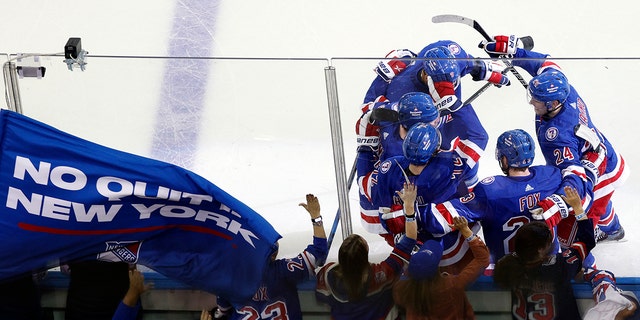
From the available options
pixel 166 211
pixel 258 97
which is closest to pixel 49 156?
pixel 166 211

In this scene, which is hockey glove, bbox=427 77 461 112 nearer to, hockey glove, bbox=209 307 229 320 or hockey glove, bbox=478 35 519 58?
hockey glove, bbox=478 35 519 58

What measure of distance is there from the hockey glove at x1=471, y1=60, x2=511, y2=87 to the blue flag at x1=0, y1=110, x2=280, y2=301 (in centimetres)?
88

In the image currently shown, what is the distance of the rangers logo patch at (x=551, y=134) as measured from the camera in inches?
152

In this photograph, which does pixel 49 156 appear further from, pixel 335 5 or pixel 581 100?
pixel 335 5

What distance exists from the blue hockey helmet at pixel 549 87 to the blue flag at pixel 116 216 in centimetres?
105

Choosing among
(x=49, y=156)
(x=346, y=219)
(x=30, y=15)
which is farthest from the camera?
(x=30, y=15)

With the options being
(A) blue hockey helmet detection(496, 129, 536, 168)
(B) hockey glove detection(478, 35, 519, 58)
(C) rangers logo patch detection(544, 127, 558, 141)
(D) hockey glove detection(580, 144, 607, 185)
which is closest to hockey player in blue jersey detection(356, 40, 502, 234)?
(A) blue hockey helmet detection(496, 129, 536, 168)

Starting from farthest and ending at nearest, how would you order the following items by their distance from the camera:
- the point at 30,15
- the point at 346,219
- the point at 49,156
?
the point at 30,15 → the point at 346,219 → the point at 49,156

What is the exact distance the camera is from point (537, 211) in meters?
3.66

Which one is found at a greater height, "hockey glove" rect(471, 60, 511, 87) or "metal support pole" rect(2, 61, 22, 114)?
"metal support pole" rect(2, 61, 22, 114)

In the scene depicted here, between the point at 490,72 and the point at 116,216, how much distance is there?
1.33 metres

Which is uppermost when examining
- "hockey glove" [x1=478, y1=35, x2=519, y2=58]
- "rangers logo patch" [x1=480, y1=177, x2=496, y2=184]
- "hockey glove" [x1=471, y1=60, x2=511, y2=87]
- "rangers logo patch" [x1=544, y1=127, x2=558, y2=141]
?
"hockey glove" [x1=478, y1=35, x2=519, y2=58]

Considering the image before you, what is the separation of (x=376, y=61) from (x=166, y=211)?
853 millimetres

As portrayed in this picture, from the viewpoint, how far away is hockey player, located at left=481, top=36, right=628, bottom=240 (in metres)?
3.83
